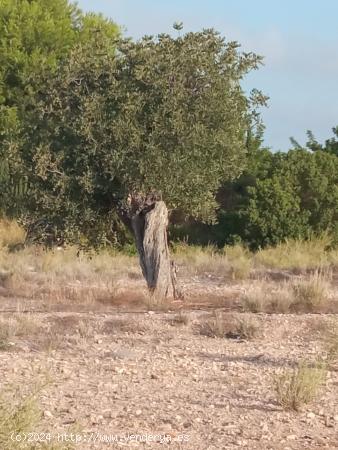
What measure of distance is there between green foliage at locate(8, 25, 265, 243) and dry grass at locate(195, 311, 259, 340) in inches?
95.6

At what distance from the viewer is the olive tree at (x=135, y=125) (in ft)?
44.1

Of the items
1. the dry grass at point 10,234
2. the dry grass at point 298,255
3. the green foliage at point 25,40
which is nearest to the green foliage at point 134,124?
the dry grass at point 298,255

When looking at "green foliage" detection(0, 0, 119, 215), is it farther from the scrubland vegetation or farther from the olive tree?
the olive tree

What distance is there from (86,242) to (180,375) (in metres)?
6.52

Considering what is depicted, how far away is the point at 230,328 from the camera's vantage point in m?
12.1

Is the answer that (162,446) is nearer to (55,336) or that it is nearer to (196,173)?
(55,336)

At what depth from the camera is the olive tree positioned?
44.1 ft

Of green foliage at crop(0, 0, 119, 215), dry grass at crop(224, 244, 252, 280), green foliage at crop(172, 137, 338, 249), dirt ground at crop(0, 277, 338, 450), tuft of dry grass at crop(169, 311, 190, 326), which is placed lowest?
dirt ground at crop(0, 277, 338, 450)

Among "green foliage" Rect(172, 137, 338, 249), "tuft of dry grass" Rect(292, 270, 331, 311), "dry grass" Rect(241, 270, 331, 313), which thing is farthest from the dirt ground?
"green foliage" Rect(172, 137, 338, 249)

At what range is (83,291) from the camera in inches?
656

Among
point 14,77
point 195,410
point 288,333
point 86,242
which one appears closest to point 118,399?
point 195,410

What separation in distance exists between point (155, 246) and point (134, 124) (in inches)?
93.2

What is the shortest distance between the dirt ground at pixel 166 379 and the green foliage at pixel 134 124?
1.92m

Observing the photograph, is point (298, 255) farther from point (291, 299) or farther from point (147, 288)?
point (291, 299)
